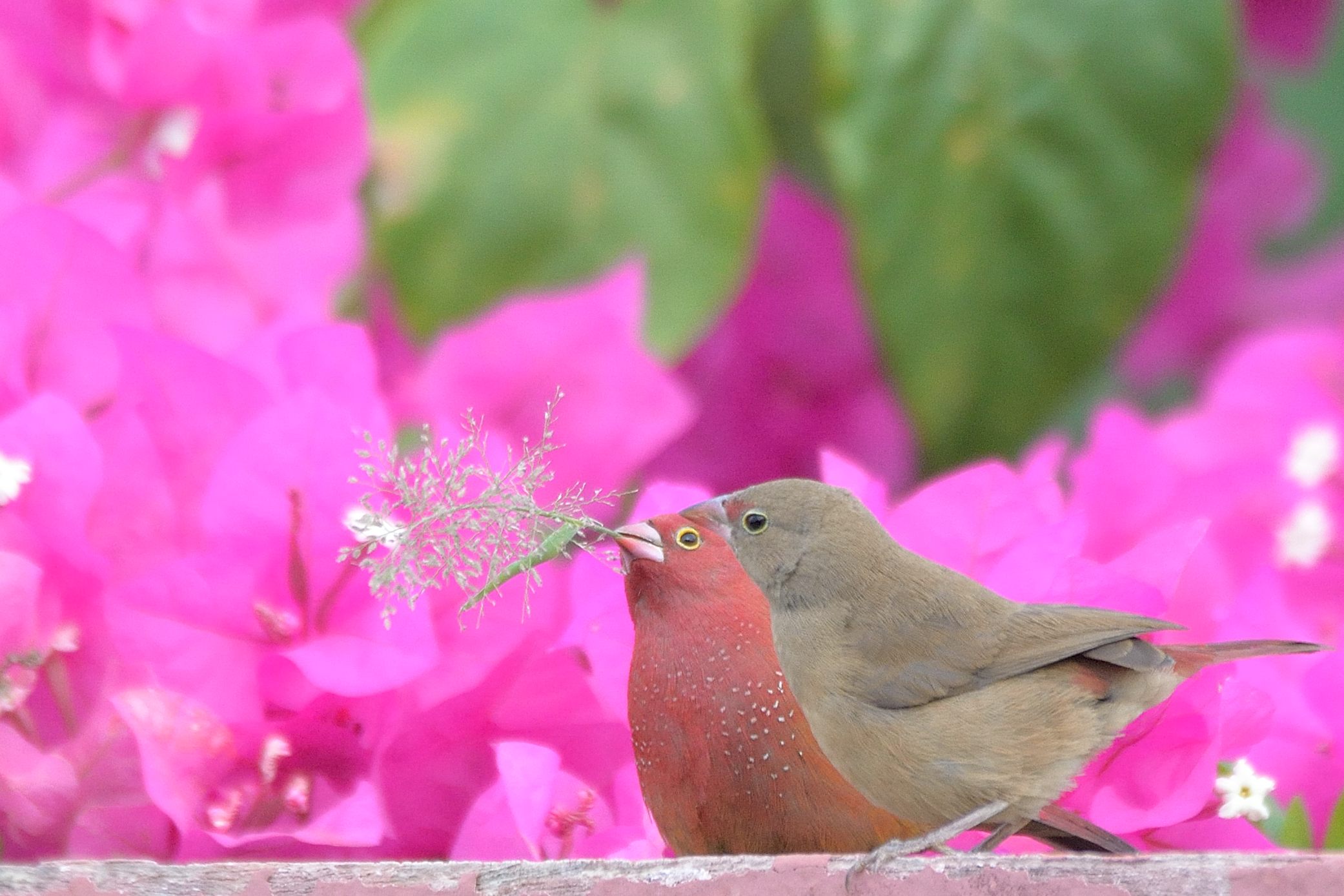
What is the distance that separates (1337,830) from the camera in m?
0.27

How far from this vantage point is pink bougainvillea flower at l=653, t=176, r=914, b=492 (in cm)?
63

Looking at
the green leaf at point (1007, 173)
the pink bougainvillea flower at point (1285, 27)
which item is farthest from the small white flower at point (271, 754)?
the pink bougainvillea flower at point (1285, 27)

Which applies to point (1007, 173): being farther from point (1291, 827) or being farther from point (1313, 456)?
point (1291, 827)

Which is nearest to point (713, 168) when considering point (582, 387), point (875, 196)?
point (875, 196)

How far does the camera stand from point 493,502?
26 centimetres

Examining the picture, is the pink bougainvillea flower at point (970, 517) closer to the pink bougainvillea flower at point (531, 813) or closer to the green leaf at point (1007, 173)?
the pink bougainvillea flower at point (531, 813)

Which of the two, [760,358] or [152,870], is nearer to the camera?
[152,870]

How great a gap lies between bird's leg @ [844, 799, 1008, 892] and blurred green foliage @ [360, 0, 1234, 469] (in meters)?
0.32

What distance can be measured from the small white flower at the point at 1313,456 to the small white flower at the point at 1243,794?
21cm

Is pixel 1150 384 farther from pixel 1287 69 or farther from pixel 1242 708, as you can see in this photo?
pixel 1242 708

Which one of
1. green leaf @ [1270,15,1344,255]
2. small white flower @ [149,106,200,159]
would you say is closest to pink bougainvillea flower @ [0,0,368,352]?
small white flower @ [149,106,200,159]

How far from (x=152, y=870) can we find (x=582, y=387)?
7.1 inches

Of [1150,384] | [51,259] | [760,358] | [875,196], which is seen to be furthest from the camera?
[1150,384]

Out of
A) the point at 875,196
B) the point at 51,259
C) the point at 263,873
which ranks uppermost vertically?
the point at 875,196
